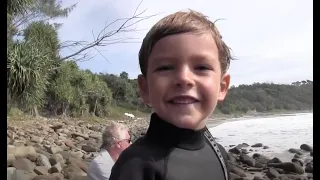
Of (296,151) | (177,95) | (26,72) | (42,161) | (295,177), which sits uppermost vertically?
(26,72)

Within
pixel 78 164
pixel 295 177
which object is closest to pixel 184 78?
pixel 78 164

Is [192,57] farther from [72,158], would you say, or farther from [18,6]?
[18,6]

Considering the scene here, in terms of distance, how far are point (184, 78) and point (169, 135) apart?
0.51 ft

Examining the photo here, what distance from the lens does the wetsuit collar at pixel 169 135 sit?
854 millimetres

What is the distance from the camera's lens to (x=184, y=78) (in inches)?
31.1

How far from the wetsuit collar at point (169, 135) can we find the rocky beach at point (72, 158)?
293 cm

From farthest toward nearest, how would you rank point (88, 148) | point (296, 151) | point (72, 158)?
point (88, 148), point (296, 151), point (72, 158)

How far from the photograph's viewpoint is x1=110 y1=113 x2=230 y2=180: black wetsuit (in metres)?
0.78

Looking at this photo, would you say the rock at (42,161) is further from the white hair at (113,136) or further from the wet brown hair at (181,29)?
the wet brown hair at (181,29)

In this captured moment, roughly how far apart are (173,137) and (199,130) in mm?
73

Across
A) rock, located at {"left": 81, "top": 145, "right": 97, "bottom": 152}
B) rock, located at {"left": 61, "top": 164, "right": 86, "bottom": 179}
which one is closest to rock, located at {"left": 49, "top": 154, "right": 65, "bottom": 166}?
rock, located at {"left": 61, "top": 164, "right": 86, "bottom": 179}

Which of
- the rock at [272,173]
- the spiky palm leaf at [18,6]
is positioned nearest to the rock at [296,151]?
the rock at [272,173]
